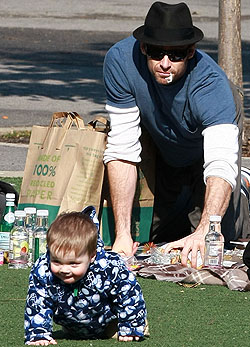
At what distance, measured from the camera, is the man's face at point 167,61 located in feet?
19.2

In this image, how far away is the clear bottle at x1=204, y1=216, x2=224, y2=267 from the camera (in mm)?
5660

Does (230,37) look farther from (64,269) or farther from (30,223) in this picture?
(64,269)

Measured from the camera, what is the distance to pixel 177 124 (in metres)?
6.15

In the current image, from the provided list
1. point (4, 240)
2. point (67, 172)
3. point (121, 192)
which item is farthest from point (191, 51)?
point (4, 240)

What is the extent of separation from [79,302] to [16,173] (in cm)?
462

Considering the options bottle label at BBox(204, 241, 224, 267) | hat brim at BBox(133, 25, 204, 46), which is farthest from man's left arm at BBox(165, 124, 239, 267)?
hat brim at BBox(133, 25, 204, 46)

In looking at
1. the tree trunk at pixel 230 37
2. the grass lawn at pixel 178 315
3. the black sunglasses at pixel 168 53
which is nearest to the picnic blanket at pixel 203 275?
the grass lawn at pixel 178 315

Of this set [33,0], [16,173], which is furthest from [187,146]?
[33,0]

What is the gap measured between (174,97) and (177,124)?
195 mm

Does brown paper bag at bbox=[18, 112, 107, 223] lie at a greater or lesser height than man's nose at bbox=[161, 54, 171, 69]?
lesser

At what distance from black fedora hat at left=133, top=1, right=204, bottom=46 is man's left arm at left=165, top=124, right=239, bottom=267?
1.79ft

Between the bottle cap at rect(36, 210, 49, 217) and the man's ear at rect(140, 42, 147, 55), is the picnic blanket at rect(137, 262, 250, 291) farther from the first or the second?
the man's ear at rect(140, 42, 147, 55)

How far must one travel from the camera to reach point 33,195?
253 inches

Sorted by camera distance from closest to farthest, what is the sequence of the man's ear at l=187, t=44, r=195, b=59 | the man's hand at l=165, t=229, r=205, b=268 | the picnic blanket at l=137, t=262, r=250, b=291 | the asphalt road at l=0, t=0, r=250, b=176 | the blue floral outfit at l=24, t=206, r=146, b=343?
the blue floral outfit at l=24, t=206, r=146, b=343, the picnic blanket at l=137, t=262, r=250, b=291, the man's hand at l=165, t=229, r=205, b=268, the man's ear at l=187, t=44, r=195, b=59, the asphalt road at l=0, t=0, r=250, b=176
